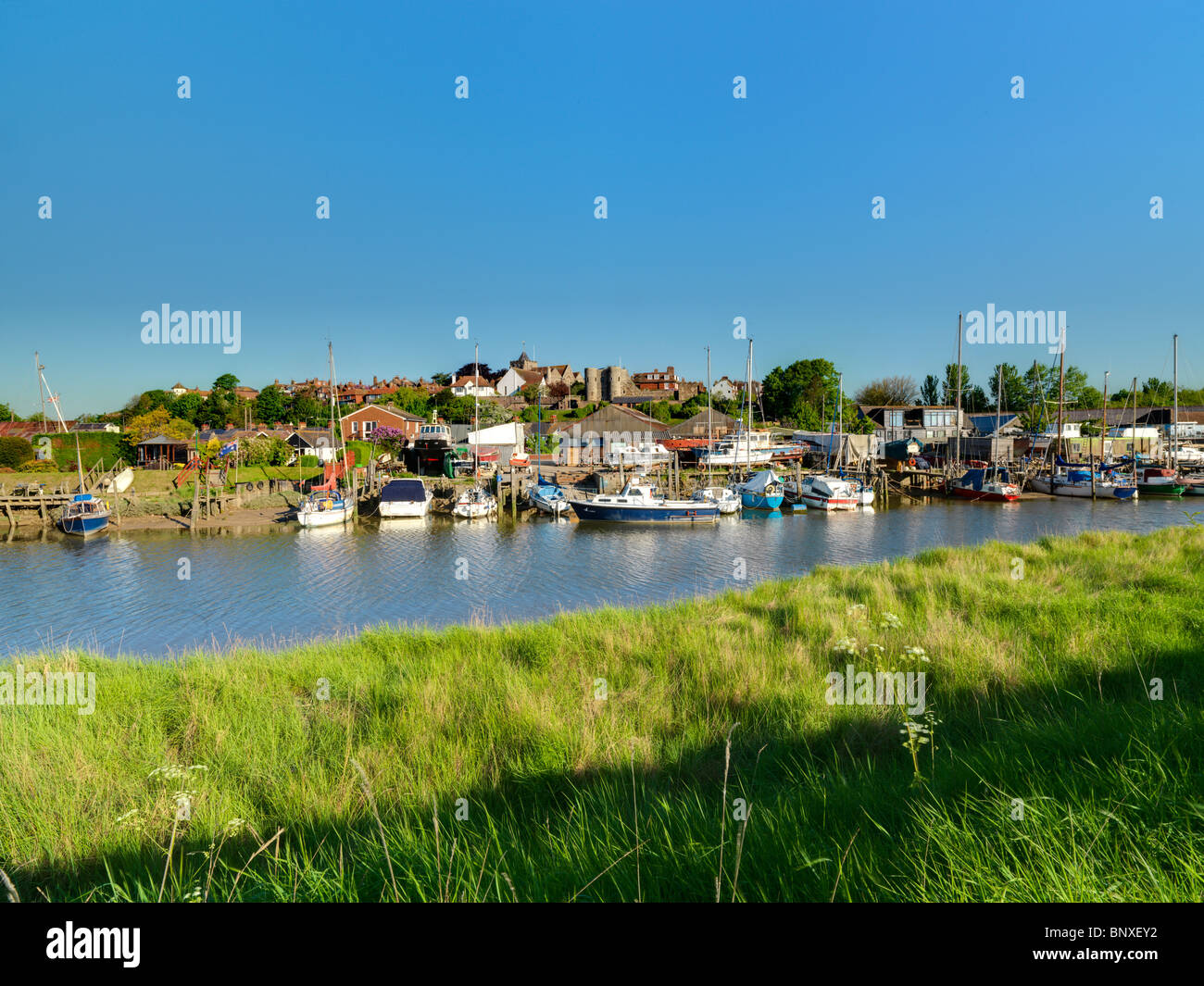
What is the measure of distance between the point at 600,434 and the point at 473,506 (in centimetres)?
2978

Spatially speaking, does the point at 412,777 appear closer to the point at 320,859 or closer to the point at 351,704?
the point at 320,859

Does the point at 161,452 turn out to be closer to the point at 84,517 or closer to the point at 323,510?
the point at 84,517

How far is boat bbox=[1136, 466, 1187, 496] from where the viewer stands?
56.0 meters

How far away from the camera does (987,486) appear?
53.7 meters

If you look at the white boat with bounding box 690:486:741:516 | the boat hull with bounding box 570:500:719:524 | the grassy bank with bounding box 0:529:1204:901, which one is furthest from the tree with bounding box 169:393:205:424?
the grassy bank with bounding box 0:529:1204:901

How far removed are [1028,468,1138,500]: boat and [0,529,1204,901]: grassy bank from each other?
5153 centimetres

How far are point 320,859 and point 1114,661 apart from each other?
782 cm

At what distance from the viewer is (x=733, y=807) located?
174 inches

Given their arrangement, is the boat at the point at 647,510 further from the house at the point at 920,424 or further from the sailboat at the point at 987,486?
the house at the point at 920,424

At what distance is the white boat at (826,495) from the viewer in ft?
160

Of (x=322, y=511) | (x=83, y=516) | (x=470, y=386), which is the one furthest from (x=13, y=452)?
(x=470, y=386)

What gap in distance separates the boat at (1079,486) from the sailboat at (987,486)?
2.89 m

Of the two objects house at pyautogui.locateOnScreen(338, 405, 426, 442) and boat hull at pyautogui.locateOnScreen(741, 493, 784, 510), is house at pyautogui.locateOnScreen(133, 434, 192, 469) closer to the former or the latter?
house at pyautogui.locateOnScreen(338, 405, 426, 442)
